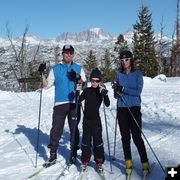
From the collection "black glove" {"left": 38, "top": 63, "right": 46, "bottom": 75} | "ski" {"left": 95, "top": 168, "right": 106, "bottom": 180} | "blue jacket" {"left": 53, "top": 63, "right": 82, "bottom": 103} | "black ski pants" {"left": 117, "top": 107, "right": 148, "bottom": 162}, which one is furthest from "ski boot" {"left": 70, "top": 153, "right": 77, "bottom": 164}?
"black glove" {"left": 38, "top": 63, "right": 46, "bottom": 75}

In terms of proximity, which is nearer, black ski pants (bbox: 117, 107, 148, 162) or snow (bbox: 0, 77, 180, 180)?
black ski pants (bbox: 117, 107, 148, 162)

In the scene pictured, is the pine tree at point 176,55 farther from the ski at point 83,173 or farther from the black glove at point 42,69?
the ski at point 83,173

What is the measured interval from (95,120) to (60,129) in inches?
36.4

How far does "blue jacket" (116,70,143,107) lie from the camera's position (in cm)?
480

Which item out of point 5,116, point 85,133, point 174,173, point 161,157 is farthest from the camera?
point 5,116

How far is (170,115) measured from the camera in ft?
33.8

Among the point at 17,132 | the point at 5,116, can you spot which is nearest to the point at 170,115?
the point at 17,132

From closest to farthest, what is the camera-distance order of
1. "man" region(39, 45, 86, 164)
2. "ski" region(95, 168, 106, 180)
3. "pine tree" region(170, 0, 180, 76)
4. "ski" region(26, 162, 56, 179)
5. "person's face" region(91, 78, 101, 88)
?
"ski" region(95, 168, 106, 180)
"person's face" region(91, 78, 101, 88)
"ski" region(26, 162, 56, 179)
"man" region(39, 45, 86, 164)
"pine tree" region(170, 0, 180, 76)

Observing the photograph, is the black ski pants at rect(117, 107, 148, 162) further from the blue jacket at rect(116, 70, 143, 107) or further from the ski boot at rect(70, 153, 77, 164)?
the ski boot at rect(70, 153, 77, 164)

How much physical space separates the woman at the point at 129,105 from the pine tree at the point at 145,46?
131 feet

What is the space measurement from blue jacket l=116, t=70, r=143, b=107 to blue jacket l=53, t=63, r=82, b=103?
3.98 ft

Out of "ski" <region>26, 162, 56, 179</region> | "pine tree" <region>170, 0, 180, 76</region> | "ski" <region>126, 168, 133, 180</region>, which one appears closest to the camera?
"ski" <region>126, 168, 133, 180</region>

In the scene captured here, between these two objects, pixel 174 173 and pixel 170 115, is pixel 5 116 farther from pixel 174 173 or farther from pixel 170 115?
pixel 174 173

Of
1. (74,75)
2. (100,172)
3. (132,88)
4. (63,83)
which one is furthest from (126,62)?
(100,172)
